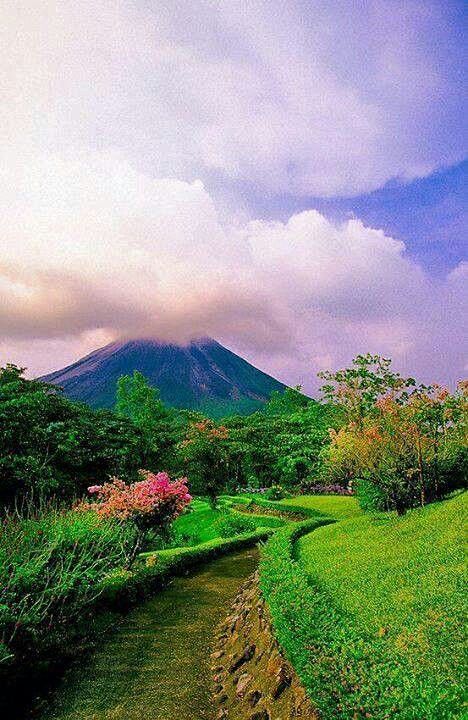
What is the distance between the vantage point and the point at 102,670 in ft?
24.8

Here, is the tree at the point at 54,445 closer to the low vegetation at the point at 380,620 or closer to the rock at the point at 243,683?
the low vegetation at the point at 380,620

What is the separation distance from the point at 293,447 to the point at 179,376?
13587 centimetres

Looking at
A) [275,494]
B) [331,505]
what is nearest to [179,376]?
[275,494]

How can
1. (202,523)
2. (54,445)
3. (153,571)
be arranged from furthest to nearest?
(202,523)
(54,445)
(153,571)

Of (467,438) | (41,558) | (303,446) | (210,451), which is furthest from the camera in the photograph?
(303,446)

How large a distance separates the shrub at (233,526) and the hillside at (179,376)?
121 metres

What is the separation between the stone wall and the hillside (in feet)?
443

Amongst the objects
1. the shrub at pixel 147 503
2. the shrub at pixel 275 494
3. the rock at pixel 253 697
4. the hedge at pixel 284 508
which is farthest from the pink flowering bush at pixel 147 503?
the shrub at pixel 275 494

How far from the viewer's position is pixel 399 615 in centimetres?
642

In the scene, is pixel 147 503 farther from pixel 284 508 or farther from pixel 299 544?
pixel 284 508

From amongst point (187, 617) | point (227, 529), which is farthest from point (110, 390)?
point (187, 617)

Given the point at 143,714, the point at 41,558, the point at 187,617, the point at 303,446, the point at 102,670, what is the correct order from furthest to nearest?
1. the point at 303,446
2. the point at 187,617
3. the point at 41,558
4. the point at 102,670
5. the point at 143,714

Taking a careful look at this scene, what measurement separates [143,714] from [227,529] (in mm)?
15585

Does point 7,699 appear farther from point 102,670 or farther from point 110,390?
point 110,390
